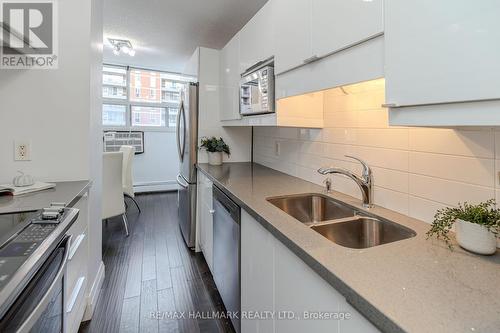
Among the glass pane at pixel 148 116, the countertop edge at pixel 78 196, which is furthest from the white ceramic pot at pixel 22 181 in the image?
the glass pane at pixel 148 116

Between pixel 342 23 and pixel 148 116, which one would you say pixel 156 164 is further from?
pixel 342 23

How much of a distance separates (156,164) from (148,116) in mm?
991

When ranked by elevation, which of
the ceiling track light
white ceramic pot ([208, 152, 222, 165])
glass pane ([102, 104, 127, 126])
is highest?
the ceiling track light

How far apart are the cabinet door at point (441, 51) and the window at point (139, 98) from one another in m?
4.60

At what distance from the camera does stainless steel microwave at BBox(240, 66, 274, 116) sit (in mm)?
1593

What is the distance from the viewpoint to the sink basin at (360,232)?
1141 mm

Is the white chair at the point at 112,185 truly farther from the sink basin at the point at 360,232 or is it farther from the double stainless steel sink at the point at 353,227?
the sink basin at the point at 360,232

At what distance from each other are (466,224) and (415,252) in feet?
0.58

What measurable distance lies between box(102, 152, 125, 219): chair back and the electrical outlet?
47.6 inches

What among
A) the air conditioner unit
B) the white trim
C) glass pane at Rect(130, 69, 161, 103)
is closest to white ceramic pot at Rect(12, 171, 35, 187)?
the white trim

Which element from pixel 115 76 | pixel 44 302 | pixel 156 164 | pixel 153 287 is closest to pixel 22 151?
pixel 44 302

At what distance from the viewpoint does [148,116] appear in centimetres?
531

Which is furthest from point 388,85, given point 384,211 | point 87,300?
point 87,300

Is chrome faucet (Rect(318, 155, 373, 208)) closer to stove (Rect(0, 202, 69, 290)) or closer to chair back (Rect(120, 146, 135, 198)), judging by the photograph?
stove (Rect(0, 202, 69, 290))
